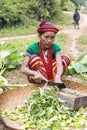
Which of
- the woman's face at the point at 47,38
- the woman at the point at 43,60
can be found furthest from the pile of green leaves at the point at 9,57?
the woman's face at the point at 47,38

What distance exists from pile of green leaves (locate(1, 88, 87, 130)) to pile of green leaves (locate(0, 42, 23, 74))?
7.56 feet

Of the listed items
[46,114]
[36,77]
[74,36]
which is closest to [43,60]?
[36,77]

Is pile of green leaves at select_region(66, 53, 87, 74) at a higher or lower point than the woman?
lower

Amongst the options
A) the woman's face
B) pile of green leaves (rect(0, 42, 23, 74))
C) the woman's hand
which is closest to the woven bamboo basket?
the woman's hand

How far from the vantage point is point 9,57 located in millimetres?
6465

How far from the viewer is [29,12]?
746 inches

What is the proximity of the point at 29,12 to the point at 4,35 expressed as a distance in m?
5.08

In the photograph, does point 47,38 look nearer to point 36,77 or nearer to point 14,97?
point 36,77

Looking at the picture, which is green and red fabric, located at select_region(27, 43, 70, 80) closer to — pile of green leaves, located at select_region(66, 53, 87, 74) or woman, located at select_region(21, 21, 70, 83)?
woman, located at select_region(21, 21, 70, 83)

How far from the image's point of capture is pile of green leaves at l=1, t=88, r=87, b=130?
3541 millimetres

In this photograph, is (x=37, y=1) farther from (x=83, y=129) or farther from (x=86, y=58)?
(x=83, y=129)

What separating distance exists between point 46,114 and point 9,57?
2.88m

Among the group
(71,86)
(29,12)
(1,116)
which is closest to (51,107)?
(1,116)

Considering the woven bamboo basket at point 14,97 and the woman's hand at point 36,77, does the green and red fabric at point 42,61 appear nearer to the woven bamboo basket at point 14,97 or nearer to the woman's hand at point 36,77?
the woman's hand at point 36,77
